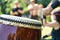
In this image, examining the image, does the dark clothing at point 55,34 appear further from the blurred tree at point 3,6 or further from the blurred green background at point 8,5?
the blurred tree at point 3,6

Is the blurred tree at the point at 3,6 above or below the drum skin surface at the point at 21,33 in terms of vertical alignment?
above

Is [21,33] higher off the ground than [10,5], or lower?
lower

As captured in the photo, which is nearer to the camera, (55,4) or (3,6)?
(55,4)

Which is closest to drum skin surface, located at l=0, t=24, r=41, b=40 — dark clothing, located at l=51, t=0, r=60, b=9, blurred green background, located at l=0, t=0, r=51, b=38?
blurred green background, located at l=0, t=0, r=51, b=38

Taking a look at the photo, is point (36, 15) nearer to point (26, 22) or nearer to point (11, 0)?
point (26, 22)

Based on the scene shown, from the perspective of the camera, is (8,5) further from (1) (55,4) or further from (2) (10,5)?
(1) (55,4)

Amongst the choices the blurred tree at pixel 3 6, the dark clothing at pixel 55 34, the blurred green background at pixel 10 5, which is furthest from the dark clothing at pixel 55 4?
the blurred tree at pixel 3 6

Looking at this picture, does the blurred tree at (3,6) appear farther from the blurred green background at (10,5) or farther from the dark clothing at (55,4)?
the dark clothing at (55,4)

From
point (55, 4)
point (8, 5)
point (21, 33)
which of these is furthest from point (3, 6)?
point (55, 4)

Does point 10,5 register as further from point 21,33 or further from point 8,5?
point 21,33

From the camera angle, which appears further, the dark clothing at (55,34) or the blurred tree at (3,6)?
the blurred tree at (3,6)

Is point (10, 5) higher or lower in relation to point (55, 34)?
higher

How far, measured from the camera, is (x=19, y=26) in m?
1.09

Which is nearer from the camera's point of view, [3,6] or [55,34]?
[55,34]
